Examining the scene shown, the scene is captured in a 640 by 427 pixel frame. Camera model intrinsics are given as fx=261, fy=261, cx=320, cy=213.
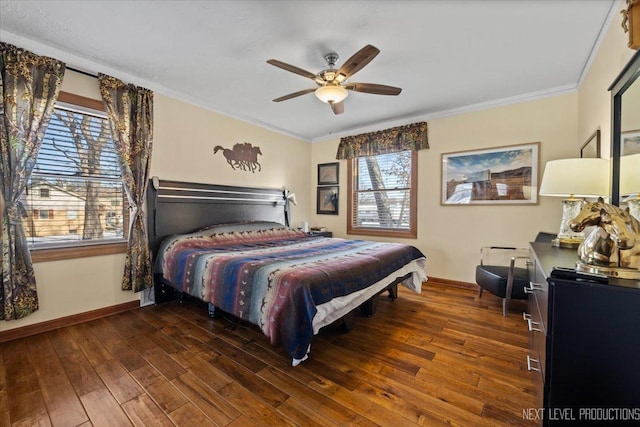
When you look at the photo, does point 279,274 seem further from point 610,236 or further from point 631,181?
point 631,181

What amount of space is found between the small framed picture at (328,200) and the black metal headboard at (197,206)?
1106mm

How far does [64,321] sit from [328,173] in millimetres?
4248

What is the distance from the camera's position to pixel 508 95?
3.36 m

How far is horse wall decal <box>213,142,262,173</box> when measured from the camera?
397 centimetres

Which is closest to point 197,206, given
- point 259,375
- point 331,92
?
point 331,92

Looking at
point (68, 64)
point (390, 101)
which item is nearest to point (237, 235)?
point (68, 64)

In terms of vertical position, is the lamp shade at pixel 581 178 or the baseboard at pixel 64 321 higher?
the lamp shade at pixel 581 178

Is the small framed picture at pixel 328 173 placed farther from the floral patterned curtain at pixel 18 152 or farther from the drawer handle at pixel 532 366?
the drawer handle at pixel 532 366

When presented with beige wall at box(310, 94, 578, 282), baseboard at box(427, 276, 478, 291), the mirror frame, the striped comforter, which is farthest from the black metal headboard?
the mirror frame

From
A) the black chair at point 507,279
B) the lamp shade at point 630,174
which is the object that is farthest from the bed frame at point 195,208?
the lamp shade at point 630,174

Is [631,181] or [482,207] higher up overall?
[631,181]

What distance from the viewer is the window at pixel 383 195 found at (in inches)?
171

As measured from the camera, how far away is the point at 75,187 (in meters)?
2.64

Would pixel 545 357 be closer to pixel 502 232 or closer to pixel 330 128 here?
pixel 502 232
